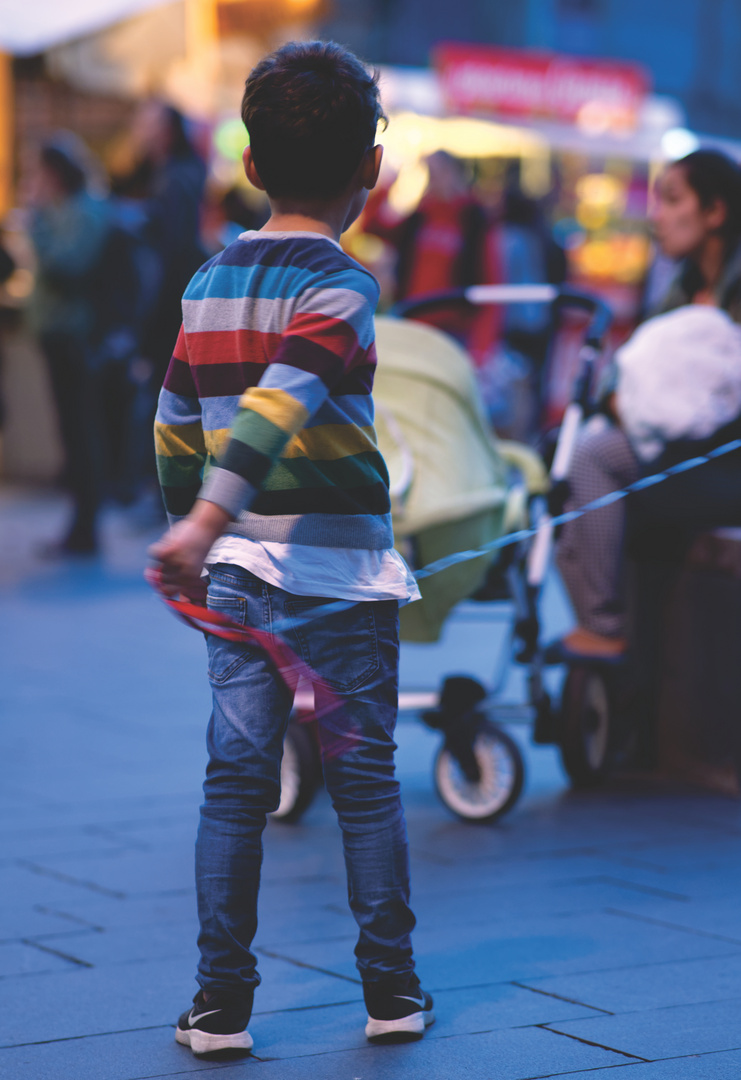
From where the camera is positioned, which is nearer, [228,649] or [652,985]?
[228,649]

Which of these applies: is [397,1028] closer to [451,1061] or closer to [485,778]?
[451,1061]

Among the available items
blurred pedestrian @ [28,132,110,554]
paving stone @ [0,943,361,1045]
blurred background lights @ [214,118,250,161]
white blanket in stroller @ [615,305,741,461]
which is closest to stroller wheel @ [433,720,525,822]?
white blanket in stroller @ [615,305,741,461]

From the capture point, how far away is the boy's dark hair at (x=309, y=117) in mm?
2230

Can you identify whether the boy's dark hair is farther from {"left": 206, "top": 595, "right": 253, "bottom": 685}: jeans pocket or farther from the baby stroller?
the baby stroller

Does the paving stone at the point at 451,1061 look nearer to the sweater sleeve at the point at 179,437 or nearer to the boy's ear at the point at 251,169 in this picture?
the sweater sleeve at the point at 179,437

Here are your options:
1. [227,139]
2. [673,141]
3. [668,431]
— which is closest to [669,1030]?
[668,431]

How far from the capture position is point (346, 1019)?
2.46m

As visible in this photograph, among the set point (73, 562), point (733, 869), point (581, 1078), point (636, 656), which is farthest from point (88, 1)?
point (581, 1078)

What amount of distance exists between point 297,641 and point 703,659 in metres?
2.17

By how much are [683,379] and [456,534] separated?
767 millimetres

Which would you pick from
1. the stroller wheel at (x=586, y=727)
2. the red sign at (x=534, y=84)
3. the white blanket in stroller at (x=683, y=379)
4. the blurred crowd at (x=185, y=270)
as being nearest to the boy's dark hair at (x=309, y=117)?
the blurred crowd at (x=185, y=270)

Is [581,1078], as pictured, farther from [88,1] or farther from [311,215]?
Answer: [88,1]

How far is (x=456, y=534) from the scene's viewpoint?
3.71m

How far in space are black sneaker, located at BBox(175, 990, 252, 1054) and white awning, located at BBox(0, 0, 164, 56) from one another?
1064 centimetres
